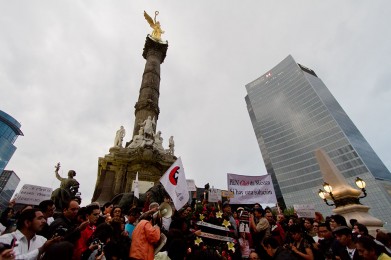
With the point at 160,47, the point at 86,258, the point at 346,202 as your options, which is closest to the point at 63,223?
the point at 86,258

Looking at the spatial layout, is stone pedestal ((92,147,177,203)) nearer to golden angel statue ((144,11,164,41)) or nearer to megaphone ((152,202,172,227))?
megaphone ((152,202,172,227))

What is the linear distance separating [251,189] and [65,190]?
23.7 feet

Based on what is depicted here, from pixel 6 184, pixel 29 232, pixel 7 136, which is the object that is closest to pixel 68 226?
pixel 29 232

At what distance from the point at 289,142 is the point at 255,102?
31.6 meters

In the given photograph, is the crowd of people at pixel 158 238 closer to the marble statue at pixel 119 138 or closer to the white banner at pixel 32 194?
the white banner at pixel 32 194

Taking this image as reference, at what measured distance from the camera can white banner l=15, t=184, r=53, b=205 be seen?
764 cm

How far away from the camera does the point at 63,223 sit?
4109 mm

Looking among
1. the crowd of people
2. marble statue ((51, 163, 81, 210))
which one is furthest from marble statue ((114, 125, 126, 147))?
the crowd of people

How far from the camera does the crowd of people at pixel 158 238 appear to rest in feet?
9.95

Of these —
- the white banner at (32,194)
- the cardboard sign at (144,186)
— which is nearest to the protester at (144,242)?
the white banner at (32,194)

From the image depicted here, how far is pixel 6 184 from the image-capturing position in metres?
83.7

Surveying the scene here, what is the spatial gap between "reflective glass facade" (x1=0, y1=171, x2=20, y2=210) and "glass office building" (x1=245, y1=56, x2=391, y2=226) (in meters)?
101

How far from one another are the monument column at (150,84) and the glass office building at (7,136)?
243 feet

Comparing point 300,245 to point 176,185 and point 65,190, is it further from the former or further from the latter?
point 65,190
